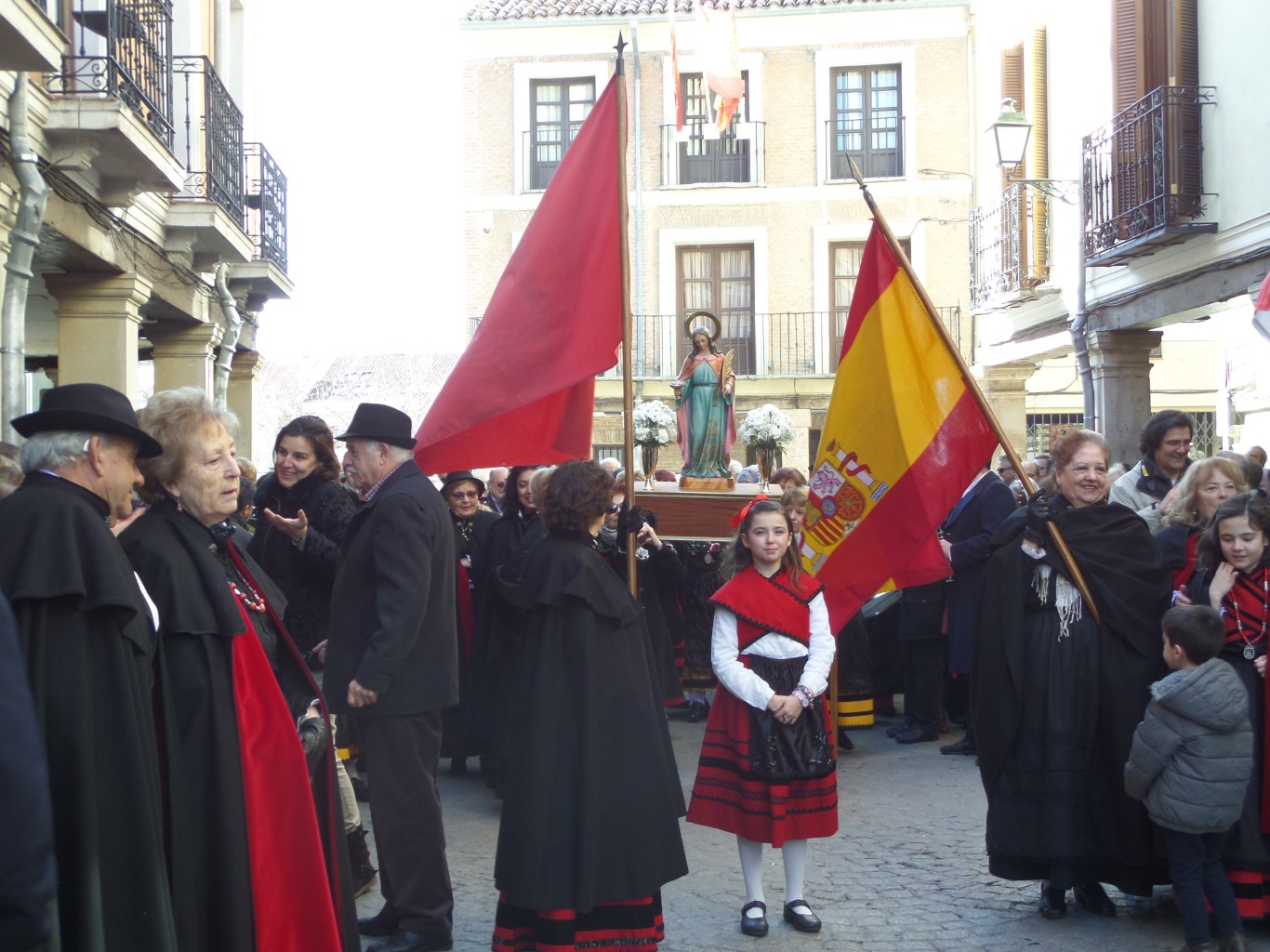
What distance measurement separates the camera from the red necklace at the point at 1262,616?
16.1 ft

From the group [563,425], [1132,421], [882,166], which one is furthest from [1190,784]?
[882,166]

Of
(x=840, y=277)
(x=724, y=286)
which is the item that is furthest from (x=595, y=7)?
(x=840, y=277)

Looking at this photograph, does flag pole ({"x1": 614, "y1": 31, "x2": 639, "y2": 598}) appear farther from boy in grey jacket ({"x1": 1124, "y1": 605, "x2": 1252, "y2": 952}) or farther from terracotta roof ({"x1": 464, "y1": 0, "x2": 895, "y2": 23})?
terracotta roof ({"x1": 464, "y1": 0, "x2": 895, "y2": 23})

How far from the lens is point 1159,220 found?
41.8ft

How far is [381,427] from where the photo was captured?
5031 mm

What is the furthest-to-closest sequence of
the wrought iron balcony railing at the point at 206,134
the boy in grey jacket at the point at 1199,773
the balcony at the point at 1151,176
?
the wrought iron balcony railing at the point at 206,134 → the balcony at the point at 1151,176 → the boy in grey jacket at the point at 1199,773

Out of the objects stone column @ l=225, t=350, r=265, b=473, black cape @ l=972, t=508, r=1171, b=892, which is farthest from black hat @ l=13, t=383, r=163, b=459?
stone column @ l=225, t=350, r=265, b=473

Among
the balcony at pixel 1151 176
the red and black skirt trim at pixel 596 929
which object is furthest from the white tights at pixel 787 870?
the balcony at pixel 1151 176

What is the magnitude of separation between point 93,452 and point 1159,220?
11.7m

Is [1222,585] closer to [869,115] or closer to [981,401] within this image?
[981,401]

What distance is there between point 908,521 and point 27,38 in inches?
216

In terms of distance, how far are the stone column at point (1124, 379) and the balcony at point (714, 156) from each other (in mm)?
10197

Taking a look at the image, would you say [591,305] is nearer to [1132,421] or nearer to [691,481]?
[691,481]

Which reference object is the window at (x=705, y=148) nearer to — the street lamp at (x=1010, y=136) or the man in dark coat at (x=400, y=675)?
the street lamp at (x=1010, y=136)
